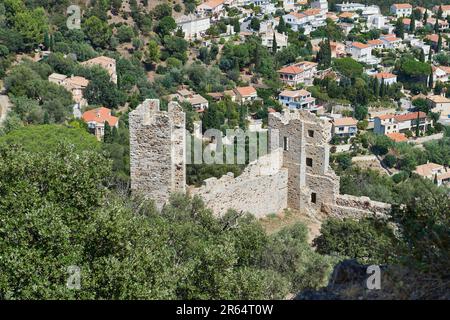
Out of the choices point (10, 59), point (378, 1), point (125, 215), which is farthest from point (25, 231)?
point (378, 1)

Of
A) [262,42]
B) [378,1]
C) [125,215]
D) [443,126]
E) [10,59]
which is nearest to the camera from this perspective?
[125,215]

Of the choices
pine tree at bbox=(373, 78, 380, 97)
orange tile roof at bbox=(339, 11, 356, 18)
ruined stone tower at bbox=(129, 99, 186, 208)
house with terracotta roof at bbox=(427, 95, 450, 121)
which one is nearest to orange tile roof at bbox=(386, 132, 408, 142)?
house with terracotta roof at bbox=(427, 95, 450, 121)

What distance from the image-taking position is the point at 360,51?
7419 centimetres

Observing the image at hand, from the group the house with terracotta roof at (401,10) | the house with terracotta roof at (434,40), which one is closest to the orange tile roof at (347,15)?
the house with terracotta roof at (401,10)

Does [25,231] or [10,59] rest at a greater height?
[25,231]

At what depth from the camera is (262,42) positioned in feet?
236

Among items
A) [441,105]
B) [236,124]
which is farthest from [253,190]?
[441,105]

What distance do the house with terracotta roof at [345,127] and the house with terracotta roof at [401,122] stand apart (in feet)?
6.91

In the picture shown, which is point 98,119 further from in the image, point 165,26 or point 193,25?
point 193,25

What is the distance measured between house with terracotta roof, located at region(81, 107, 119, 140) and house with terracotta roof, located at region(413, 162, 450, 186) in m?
20.6

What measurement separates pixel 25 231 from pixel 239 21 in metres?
73.9

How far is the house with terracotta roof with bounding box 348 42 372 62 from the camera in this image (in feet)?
243

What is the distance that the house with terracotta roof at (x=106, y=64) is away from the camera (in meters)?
53.4
